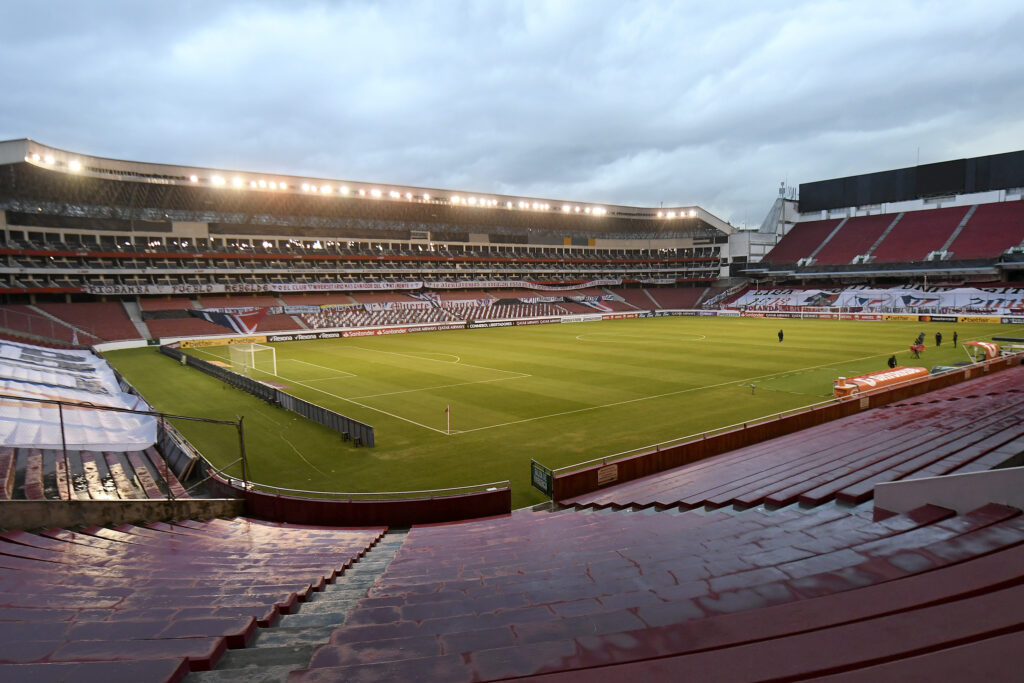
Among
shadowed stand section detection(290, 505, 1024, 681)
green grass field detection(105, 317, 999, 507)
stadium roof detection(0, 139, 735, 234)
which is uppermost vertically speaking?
stadium roof detection(0, 139, 735, 234)

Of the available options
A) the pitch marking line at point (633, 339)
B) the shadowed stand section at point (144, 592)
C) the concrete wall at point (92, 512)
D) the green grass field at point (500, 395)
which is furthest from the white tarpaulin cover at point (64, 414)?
the pitch marking line at point (633, 339)

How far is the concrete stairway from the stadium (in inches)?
1.7

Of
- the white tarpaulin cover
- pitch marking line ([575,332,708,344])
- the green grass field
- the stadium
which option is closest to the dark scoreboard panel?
the stadium

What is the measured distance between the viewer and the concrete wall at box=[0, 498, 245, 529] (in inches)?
310

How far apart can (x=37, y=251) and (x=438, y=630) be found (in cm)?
7310

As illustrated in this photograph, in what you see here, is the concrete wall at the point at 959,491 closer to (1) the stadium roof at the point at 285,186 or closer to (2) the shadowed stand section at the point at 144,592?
(2) the shadowed stand section at the point at 144,592

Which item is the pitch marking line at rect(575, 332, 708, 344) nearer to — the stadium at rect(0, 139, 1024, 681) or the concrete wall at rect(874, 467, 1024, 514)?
the stadium at rect(0, 139, 1024, 681)

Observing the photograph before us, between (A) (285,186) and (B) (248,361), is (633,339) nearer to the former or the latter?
(B) (248,361)

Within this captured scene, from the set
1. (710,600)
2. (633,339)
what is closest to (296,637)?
(710,600)

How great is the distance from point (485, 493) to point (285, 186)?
196ft

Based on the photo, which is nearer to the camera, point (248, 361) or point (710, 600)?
point (710, 600)

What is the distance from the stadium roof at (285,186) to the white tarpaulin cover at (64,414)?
3173 cm

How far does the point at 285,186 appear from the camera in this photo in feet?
Result: 206

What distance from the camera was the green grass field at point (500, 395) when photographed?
17969 mm
